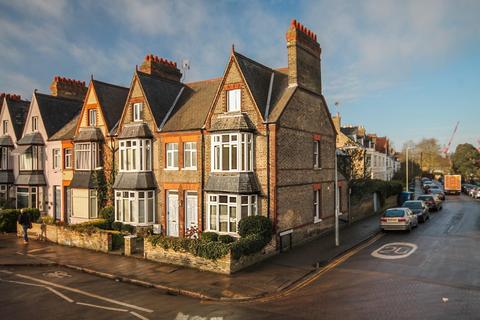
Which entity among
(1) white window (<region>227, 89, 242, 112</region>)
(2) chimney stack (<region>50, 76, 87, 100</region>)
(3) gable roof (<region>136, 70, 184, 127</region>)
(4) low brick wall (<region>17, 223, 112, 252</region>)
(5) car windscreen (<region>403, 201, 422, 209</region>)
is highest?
(2) chimney stack (<region>50, 76, 87, 100</region>)

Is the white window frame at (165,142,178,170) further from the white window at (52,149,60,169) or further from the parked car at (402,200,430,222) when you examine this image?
the parked car at (402,200,430,222)

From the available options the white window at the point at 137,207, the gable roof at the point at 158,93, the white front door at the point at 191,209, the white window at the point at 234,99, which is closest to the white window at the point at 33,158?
the white window at the point at 137,207

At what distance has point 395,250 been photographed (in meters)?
19.7

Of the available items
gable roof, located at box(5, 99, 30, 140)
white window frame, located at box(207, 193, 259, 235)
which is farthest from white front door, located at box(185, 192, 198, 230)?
gable roof, located at box(5, 99, 30, 140)

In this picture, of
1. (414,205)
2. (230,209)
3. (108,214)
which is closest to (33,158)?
(108,214)

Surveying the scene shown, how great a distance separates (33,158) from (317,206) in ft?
82.2

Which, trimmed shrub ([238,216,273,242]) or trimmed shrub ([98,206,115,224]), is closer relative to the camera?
trimmed shrub ([238,216,273,242])

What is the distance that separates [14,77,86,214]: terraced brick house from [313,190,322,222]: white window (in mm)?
20757

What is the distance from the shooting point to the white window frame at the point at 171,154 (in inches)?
945

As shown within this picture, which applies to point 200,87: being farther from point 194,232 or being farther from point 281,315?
point 281,315

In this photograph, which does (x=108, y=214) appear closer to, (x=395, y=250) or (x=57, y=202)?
(x=57, y=202)

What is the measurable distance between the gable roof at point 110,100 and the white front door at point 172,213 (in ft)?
25.6

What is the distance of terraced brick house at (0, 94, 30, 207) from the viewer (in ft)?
115

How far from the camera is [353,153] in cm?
3731
